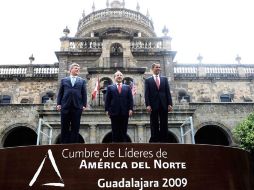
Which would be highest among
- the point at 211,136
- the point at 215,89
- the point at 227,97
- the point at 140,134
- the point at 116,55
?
the point at 116,55

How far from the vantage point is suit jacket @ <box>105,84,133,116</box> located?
8617mm

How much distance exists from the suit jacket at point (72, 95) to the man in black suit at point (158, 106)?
1623mm

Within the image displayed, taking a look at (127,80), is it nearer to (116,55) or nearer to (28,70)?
(116,55)

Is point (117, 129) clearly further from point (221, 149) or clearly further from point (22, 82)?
point (22, 82)

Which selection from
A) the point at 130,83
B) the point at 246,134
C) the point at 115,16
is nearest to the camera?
the point at 246,134

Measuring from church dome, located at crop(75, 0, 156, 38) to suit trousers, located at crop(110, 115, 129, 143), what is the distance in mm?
25986

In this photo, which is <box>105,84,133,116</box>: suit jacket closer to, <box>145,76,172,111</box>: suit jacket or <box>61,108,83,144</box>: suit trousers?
<box>145,76,172,111</box>: suit jacket

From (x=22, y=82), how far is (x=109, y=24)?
11.7 m

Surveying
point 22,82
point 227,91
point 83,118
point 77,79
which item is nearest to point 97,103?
point 83,118

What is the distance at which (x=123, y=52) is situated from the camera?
2598 centimetres

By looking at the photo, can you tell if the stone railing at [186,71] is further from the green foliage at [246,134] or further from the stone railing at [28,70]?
the stone railing at [28,70]

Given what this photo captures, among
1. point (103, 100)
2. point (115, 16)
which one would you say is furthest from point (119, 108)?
point (115, 16)

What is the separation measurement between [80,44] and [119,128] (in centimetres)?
1981

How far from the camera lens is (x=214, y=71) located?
94.9 feet
